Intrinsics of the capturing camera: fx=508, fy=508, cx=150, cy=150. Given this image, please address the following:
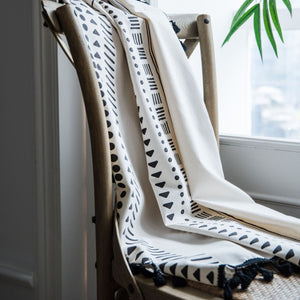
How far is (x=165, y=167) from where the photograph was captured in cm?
109

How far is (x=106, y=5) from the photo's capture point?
117 cm

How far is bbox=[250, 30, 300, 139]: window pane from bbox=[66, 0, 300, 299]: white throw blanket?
77 cm

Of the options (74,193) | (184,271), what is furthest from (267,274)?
(74,193)

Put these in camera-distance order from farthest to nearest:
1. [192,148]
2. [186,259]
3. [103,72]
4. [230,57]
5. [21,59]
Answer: [230,57] → [21,59] → [192,148] → [103,72] → [186,259]

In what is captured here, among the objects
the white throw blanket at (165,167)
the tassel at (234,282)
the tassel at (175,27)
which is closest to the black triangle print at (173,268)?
the white throw blanket at (165,167)

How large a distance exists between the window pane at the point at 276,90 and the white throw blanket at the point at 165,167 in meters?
0.77

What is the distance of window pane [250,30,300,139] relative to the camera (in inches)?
74.0

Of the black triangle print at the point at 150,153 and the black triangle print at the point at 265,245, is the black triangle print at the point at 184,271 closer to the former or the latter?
the black triangle print at the point at 265,245

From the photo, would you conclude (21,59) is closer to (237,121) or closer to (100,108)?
(100,108)

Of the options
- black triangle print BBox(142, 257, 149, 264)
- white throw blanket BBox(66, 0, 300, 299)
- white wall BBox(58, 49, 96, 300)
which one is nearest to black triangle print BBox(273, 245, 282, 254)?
white throw blanket BBox(66, 0, 300, 299)

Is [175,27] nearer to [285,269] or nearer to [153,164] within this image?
[153,164]

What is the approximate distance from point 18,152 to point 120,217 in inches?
26.8

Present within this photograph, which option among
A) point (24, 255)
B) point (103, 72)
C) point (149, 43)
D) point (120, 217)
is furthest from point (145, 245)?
point (24, 255)

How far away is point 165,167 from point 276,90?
97cm
